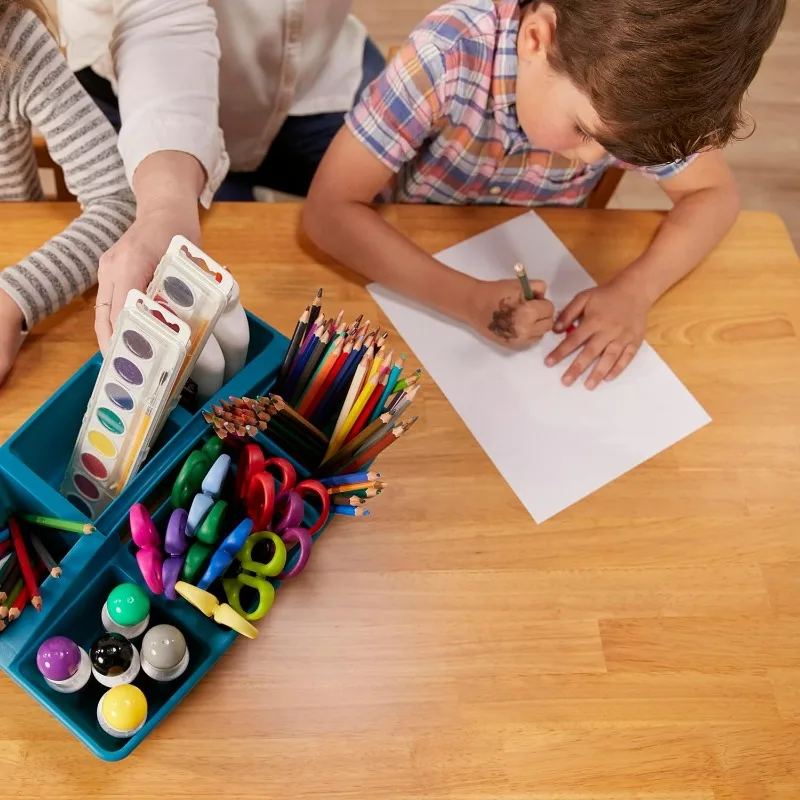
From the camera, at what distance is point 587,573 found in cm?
65

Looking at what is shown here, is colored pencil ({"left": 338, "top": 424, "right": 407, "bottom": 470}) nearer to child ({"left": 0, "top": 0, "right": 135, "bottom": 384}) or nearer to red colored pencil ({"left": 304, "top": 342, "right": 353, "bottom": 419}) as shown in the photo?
red colored pencil ({"left": 304, "top": 342, "right": 353, "bottom": 419})

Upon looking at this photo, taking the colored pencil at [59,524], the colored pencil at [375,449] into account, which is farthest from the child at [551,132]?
the colored pencil at [59,524]

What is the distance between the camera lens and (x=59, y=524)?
0.52 m

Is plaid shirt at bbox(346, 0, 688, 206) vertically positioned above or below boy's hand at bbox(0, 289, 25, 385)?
below

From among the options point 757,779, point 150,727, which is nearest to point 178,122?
point 150,727

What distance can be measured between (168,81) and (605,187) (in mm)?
525

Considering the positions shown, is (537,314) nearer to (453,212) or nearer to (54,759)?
(453,212)

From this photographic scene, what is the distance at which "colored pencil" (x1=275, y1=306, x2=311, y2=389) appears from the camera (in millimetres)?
541

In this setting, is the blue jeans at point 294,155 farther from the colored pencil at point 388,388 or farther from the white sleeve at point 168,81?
the colored pencil at point 388,388

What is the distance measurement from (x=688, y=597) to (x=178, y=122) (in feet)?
1.98

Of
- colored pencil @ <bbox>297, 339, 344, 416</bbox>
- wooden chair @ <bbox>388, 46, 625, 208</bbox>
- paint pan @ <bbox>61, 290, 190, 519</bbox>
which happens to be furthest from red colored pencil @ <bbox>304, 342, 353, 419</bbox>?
wooden chair @ <bbox>388, 46, 625, 208</bbox>

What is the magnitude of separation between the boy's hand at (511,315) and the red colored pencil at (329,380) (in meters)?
0.22

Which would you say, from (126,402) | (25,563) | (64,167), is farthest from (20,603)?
(64,167)

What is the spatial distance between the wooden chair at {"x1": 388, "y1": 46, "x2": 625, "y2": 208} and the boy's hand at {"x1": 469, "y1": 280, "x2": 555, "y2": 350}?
0.27 m
